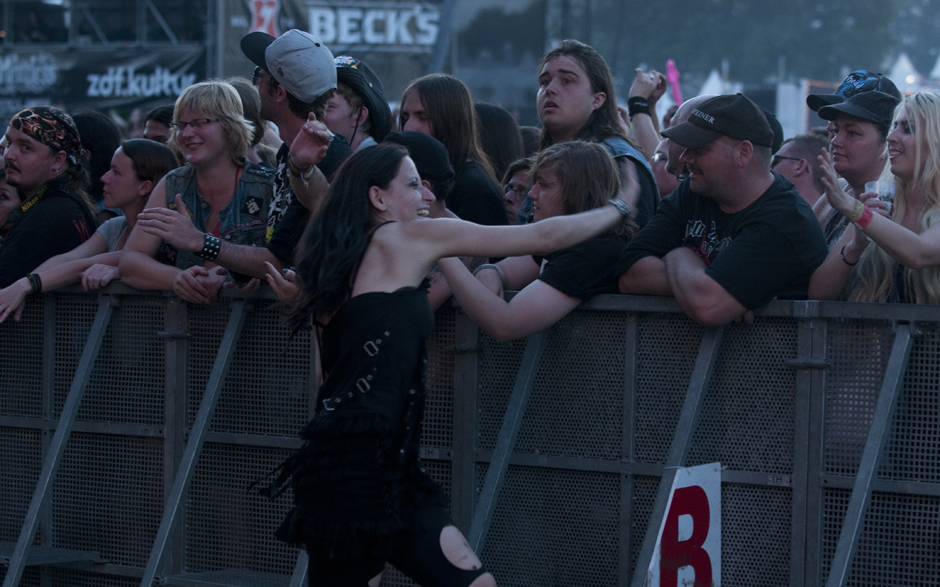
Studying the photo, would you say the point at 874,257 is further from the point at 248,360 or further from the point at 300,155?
the point at 248,360

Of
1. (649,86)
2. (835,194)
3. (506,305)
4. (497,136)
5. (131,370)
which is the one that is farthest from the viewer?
(649,86)

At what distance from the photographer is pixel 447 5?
2250 centimetres

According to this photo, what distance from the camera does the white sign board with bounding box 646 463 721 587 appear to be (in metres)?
3.71

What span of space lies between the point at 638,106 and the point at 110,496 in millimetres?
3759

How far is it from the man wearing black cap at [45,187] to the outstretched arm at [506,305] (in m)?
2.56

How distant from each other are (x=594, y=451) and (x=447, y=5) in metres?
19.6

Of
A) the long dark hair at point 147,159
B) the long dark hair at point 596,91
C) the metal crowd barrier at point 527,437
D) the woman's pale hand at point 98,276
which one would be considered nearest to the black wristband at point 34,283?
the metal crowd barrier at point 527,437

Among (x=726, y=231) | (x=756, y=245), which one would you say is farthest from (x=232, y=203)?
(x=756, y=245)

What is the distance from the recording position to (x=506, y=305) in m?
4.07

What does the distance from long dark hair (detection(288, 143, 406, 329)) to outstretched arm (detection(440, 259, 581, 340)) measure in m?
0.48

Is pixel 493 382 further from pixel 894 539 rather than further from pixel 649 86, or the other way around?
pixel 649 86

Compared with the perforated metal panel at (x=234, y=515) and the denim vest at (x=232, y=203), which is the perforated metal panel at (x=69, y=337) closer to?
the denim vest at (x=232, y=203)

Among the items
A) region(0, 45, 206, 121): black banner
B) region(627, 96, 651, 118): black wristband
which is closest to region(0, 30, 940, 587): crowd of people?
region(627, 96, 651, 118): black wristband

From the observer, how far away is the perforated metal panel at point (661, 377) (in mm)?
4113
